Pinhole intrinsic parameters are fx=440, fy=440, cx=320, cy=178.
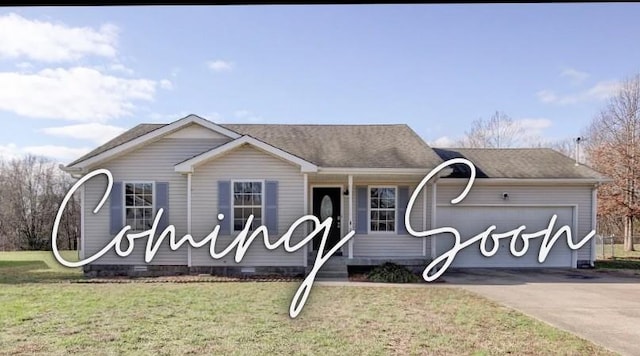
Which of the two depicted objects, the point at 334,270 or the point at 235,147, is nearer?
the point at 235,147

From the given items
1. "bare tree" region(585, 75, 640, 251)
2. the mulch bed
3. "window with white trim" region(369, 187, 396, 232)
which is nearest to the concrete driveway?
"bare tree" region(585, 75, 640, 251)

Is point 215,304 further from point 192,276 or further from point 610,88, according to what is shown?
point 610,88

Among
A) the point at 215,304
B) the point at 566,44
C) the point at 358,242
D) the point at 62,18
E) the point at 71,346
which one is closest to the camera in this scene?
the point at 62,18

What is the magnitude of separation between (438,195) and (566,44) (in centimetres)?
674

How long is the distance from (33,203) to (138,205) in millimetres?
4525

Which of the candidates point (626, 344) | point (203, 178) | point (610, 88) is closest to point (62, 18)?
point (610, 88)

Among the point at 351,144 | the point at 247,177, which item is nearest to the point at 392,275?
the point at 351,144

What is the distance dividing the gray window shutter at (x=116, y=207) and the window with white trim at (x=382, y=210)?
5143 mm

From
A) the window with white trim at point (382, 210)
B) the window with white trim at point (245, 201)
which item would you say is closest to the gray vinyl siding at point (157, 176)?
the window with white trim at point (245, 201)

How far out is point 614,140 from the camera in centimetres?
621

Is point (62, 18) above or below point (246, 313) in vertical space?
above

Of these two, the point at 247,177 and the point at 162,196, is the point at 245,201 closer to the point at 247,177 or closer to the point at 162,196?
the point at 247,177

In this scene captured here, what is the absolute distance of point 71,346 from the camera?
399 centimetres

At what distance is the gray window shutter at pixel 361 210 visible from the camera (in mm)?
9758
